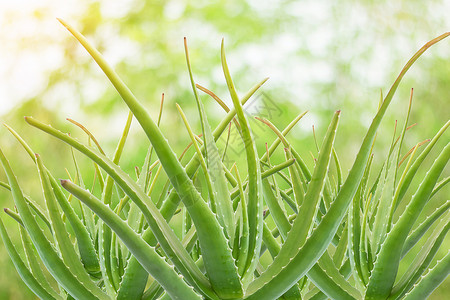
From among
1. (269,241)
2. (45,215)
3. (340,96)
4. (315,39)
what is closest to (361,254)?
(269,241)

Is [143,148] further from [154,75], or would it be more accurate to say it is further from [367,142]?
[367,142]

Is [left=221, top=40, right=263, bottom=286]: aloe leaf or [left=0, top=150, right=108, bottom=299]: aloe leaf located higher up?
[left=221, top=40, right=263, bottom=286]: aloe leaf

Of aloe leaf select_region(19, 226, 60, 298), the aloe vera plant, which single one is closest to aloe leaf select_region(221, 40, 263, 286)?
the aloe vera plant

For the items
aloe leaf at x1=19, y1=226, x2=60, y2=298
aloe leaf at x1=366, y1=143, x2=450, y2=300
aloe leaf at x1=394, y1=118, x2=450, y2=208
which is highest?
aloe leaf at x1=394, y1=118, x2=450, y2=208

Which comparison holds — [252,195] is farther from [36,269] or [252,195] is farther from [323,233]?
[36,269]

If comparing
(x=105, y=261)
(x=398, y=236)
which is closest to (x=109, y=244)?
(x=105, y=261)

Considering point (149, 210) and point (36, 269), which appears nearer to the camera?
point (149, 210)

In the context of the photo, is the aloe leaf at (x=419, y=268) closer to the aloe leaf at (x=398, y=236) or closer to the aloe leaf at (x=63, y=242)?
the aloe leaf at (x=398, y=236)

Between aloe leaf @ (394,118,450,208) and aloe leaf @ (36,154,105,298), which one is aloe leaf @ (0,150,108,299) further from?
aloe leaf @ (394,118,450,208)
